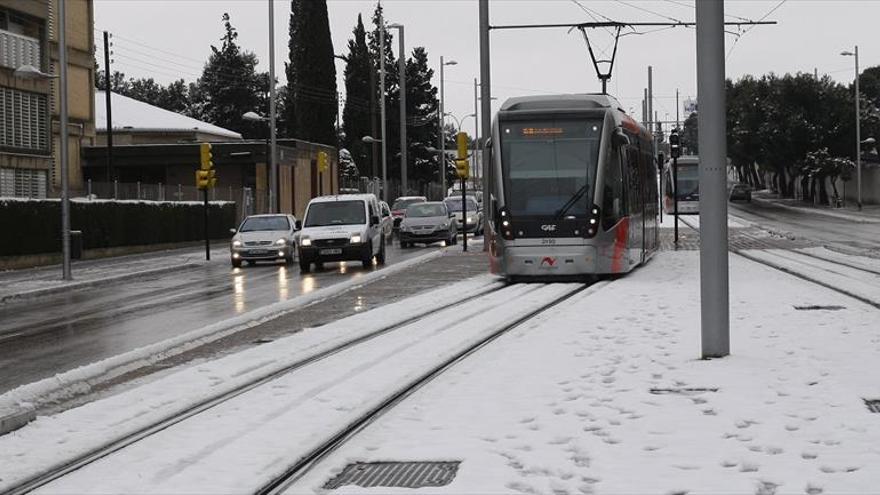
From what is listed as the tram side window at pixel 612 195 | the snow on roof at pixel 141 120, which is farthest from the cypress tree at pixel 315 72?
the tram side window at pixel 612 195

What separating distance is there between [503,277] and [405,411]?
16090 millimetres

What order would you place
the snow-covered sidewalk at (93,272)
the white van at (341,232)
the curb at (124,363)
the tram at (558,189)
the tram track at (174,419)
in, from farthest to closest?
1. the white van at (341,232)
2. the snow-covered sidewalk at (93,272)
3. the tram at (558,189)
4. the curb at (124,363)
5. the tram track at (174,419)

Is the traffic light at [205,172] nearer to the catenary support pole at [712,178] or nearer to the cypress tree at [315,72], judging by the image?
the catenary support pole at [712,178]

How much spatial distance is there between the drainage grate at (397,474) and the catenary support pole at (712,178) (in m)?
4.25

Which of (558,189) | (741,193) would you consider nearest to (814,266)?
(558,189)

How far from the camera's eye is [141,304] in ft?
67.8

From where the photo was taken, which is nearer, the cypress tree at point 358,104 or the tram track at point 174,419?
the tram track at point 174,419

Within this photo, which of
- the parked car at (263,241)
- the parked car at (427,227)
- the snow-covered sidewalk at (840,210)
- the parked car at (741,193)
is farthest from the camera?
the parked car at (741,193)

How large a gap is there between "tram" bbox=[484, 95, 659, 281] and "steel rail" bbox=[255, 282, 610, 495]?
8.33 m

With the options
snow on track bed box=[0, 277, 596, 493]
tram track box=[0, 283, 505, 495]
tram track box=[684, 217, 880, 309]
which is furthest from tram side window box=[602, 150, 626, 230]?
snow on track bed box=[0, 277, 596, 493]

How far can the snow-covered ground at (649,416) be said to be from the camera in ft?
19.9

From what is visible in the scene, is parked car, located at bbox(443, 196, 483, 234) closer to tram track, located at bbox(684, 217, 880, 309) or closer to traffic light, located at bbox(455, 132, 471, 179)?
traffic light, located at bbox(455, 132, 471, 179)

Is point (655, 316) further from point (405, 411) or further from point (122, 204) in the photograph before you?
point (122, 204)

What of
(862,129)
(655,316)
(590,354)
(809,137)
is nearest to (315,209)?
(655,316)
